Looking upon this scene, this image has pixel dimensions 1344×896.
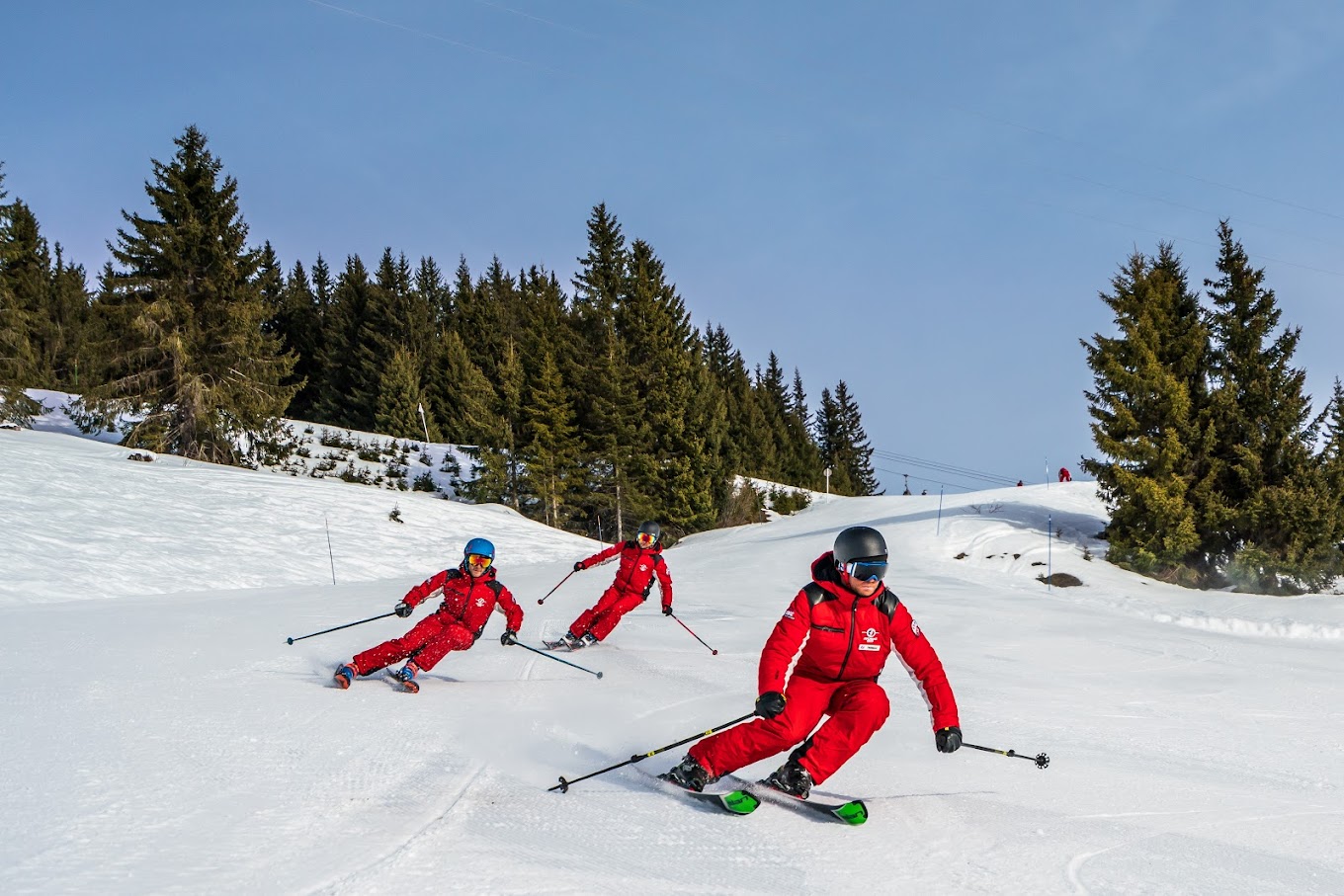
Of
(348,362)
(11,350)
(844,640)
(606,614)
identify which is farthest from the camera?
(348,362)

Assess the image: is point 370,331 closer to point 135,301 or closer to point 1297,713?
point 135,301

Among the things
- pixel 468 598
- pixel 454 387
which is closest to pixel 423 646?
pixel 468 598

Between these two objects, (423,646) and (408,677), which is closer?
(408,677)

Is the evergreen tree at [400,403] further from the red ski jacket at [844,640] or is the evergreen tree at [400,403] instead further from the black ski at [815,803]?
the red ski jacket at [844,640]

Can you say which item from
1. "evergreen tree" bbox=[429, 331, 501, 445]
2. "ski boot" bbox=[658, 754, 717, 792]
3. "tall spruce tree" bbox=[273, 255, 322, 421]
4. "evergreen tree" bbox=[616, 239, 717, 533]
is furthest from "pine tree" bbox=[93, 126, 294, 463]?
"tall spruce tree" bbox=[273, 255, 322, 421]

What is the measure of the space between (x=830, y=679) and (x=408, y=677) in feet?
15.4

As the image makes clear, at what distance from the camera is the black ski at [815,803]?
178 inches

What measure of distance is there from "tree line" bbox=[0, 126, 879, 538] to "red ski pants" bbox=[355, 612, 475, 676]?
2928cm

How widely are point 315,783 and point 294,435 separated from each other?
45.9 meters

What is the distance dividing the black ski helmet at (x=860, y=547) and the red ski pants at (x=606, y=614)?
276 inches

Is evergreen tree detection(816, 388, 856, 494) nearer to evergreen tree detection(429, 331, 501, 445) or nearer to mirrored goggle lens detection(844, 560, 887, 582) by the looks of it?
evergreen tree detection(429, 331, 501, 445)

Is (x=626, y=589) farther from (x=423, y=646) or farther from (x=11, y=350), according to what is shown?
(x=11, y=350)

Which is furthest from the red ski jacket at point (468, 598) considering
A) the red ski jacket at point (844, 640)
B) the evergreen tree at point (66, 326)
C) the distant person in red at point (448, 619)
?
the evergreen tree at point (66, 326)

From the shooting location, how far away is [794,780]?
4750mm
